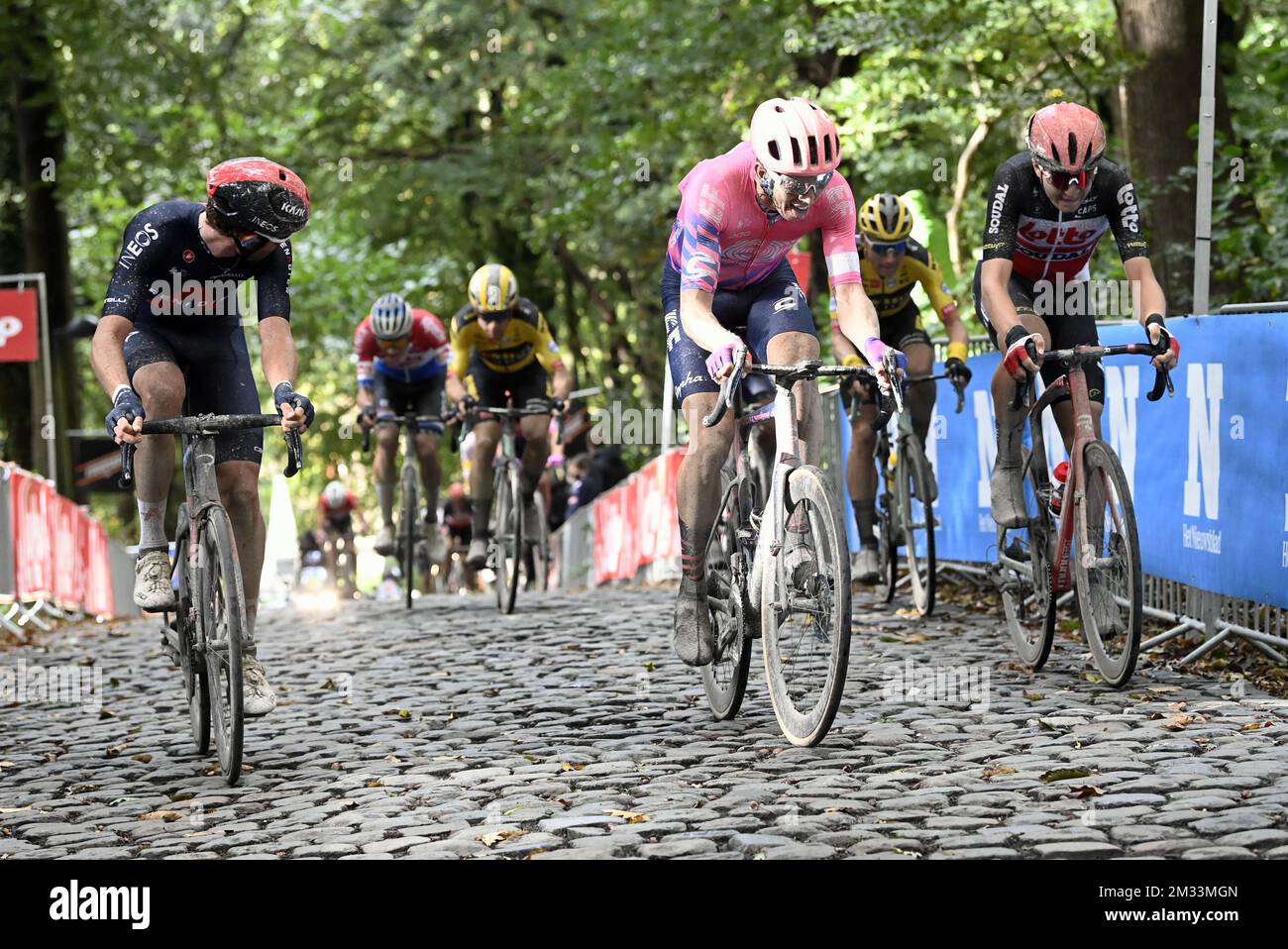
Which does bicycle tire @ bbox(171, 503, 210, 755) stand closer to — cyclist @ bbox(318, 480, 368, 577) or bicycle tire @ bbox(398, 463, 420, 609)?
bicycle tire @ bbox(398, 463, 420, 609)

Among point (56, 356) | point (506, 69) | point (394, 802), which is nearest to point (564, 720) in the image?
point (394, 802)

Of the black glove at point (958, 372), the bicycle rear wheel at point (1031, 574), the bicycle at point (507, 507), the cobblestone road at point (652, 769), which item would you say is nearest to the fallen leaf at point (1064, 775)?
the cobblestone road at point (652, 769)

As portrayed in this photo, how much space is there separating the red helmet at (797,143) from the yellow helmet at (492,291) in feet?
20.3

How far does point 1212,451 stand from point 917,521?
270 centimetres

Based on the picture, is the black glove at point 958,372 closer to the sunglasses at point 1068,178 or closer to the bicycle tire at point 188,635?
the sunglasses at point 1068,178

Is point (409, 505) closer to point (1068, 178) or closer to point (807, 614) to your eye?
point (1068, 178)

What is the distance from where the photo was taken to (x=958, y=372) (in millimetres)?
9586

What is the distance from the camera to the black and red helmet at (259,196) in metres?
6.73

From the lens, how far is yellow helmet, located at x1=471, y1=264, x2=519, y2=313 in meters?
12.6

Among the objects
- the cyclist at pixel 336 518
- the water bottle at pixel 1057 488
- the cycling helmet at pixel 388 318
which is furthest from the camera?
the cyclist at pixel 336 518

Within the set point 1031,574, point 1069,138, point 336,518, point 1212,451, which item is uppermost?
point 1069,138
